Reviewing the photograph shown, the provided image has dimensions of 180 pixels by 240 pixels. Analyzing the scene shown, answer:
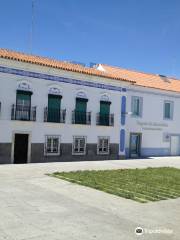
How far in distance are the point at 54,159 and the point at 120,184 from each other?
8.16 meters

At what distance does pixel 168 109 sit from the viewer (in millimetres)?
29500

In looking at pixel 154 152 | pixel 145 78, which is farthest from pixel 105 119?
pixel 145 78

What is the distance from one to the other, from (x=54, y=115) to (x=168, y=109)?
1250 cm

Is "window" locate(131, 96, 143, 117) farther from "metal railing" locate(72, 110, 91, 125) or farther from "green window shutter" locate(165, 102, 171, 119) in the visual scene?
"metal railing" locate(72, 110, 91, 125)

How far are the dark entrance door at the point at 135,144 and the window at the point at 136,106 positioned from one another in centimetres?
167

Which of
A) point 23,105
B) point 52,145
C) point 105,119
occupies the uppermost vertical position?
point 23,105

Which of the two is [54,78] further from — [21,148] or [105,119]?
[105,119]

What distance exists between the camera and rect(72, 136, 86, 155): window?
870 inches

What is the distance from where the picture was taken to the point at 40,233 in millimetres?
7094

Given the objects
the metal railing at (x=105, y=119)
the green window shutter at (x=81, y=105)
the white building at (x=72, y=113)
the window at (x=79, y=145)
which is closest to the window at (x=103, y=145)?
the white building at (x=72, y=113)

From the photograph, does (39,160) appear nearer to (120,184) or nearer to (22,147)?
(22,147)

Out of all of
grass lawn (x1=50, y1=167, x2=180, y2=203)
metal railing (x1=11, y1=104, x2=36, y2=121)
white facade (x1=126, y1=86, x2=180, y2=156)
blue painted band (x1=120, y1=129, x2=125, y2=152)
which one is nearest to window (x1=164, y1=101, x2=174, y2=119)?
white facade (x1=126, y1=86, x2=180, y2=156)

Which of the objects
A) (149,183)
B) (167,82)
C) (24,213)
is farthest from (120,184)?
(167,82)

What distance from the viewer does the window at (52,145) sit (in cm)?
2078
